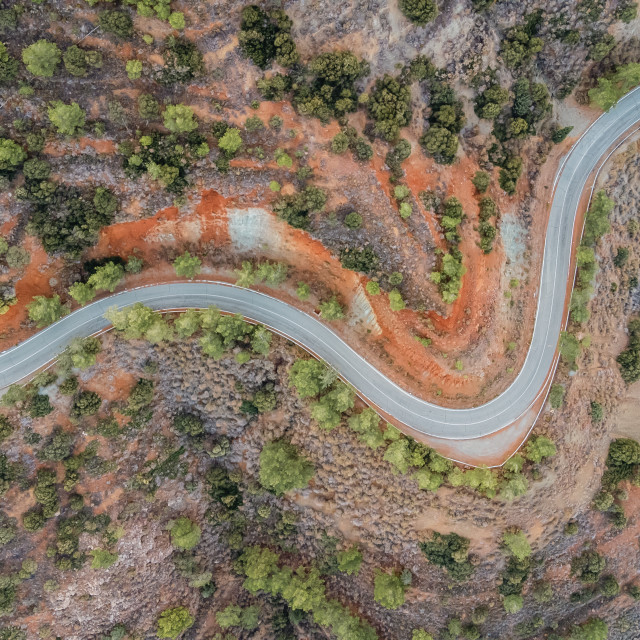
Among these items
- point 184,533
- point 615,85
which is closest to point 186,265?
point 184,533

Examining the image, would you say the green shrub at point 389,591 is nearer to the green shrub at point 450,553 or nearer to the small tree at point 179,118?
the green shrub at point 450,553

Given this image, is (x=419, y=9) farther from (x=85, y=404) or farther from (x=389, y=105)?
(x=85, y=404)

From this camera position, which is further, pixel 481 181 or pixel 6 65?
pixel 481 181

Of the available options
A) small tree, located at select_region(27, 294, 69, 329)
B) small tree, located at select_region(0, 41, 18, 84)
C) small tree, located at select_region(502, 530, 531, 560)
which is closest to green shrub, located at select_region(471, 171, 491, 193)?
small tree, located at select_region(502, 530, 531, 560)

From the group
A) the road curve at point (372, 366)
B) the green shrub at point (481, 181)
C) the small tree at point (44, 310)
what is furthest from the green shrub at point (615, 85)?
the small tree at point (44, 310)

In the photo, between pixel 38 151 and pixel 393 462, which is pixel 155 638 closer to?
pixel 393 462

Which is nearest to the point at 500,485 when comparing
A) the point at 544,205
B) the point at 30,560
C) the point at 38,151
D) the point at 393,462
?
the point at 393,462
